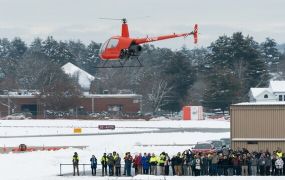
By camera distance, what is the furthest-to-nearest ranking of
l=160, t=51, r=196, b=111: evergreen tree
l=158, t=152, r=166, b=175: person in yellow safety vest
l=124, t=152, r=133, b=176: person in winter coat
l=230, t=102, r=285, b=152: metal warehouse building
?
l=160, t=51, r=196, b=111: evergreen tree, l=230, t=102, r=285, b=152: metal warehouse building, l=124, t=152, r=133, b=176: person in winter coat, l=158, t=152, r=166, b=175: person in yellow safety vest

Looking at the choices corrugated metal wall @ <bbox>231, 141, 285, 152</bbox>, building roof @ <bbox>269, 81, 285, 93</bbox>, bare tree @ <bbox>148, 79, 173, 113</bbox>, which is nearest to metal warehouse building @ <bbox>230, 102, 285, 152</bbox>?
corrugated metal wall @ <bbox>231, 141, 285, 152</bbox>

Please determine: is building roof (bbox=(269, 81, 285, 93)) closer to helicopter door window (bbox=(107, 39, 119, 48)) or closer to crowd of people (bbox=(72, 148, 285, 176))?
helicopter door window (bbox=(107, 39, 119, 48))

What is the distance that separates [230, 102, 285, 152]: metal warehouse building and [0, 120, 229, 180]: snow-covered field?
10307 mm

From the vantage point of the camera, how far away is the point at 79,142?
275 ft

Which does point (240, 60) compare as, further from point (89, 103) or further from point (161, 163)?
point (161, 163)

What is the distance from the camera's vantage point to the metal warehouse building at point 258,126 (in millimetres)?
54938

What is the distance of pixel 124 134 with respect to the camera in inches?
3649

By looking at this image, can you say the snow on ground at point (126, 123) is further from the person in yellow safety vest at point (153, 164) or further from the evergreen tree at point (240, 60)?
the person in yellow safety vest at point (153, 164)

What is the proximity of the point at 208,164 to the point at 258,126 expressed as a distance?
325 inches

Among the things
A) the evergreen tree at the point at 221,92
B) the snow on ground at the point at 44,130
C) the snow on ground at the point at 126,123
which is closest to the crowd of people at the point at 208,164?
the snow on ground at the point at 44,130

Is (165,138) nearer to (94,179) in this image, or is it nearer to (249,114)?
(249,114)

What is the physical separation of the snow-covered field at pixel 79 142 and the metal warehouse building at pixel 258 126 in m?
10.3

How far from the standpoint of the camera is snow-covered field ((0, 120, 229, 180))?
5528 cm

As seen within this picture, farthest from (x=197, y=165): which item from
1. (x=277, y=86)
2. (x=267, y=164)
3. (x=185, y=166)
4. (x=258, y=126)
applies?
(x=277, y=86)
